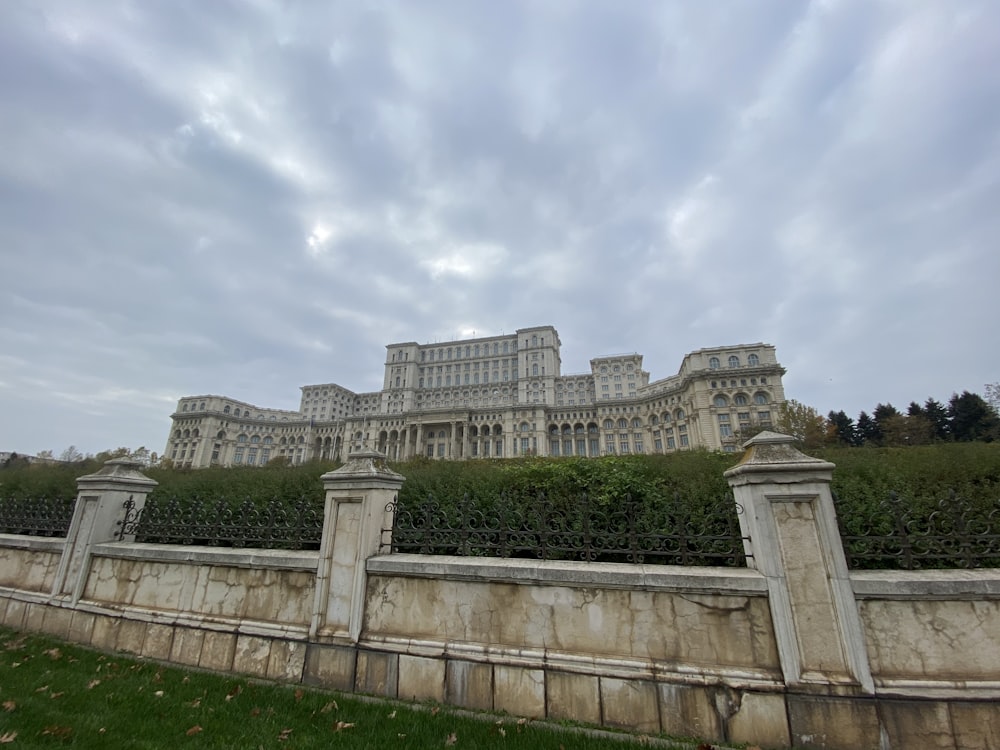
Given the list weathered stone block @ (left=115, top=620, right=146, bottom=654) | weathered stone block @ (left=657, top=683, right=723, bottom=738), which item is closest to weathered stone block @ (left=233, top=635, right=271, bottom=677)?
weathered stone block @ (left=115, top=620, right=146, bottom=654)

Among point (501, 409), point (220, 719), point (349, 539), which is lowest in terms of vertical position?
point (220, 719)

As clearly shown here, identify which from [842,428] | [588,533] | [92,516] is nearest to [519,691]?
[588,533]

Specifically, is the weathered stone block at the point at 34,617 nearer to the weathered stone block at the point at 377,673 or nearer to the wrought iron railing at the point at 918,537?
the weathered stone block at the point at 377,673

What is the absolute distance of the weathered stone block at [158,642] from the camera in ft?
17.9

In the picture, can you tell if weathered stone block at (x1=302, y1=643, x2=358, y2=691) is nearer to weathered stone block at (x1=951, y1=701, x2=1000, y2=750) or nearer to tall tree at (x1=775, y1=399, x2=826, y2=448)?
weathered stone block at (x1=951, y1=701, x2=1000, y2=750)

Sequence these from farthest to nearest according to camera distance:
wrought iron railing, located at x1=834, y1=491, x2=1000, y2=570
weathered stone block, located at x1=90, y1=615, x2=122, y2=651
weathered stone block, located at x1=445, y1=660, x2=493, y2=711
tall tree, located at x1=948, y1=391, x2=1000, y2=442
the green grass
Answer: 1. tall tree, located at x1=948, y1=391, x2=1000, y2=442
2. weathered stone block, located at x1=90, y1=615, x2=122, y2=651
3. weathered stone block, located at x1=445, y1=660, x2=493, y2=711
4. wrought iron railing, located at x1=834, y1=491, x2=1000, y2=570
5. the green grass

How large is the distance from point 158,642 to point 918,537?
8.77m

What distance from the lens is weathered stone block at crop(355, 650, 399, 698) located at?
174 inches

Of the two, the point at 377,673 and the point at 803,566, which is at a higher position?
the point at 803,566

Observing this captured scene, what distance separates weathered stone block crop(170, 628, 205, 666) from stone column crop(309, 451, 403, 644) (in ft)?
5.98

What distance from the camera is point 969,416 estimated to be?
41.0 meters

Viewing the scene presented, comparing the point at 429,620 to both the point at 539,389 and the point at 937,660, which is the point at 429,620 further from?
the point at 539,389

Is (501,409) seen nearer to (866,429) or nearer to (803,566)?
(866,429)

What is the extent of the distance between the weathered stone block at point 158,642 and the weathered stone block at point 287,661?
1762 millimetres
